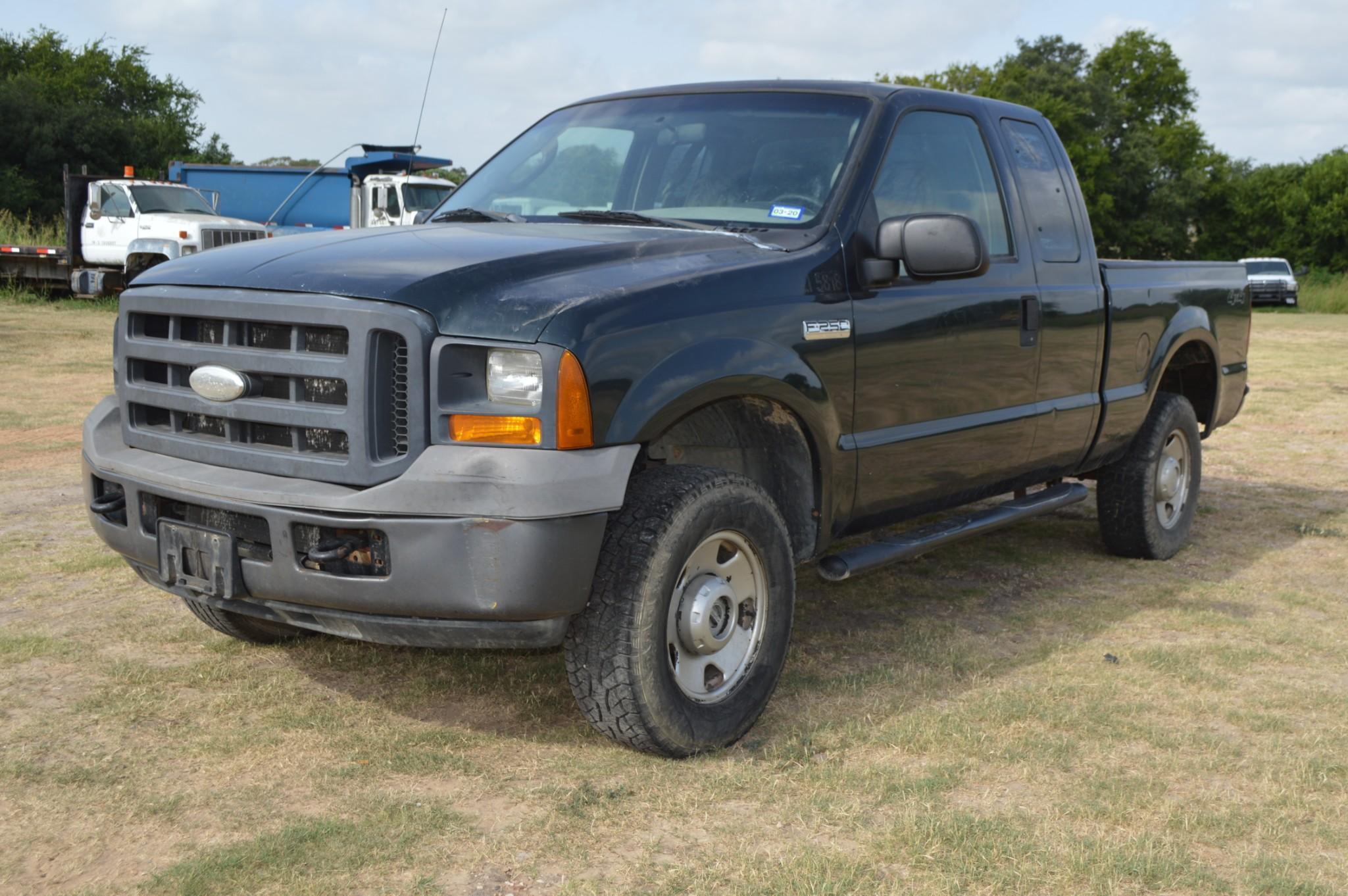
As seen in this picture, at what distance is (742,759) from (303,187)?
2246cm

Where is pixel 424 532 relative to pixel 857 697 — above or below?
above

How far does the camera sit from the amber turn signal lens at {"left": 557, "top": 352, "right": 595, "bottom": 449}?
3.19 meters

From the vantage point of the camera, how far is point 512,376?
324 cm

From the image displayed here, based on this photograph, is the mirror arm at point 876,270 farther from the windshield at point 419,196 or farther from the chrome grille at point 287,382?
the windshield at point 419,196

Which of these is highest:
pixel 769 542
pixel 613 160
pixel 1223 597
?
pixel 613 160

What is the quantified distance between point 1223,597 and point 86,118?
143 feet

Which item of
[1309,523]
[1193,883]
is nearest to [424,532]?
[1193,883]

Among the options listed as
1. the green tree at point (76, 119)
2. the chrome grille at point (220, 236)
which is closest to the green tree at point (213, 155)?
the green tree at point (76, 119)

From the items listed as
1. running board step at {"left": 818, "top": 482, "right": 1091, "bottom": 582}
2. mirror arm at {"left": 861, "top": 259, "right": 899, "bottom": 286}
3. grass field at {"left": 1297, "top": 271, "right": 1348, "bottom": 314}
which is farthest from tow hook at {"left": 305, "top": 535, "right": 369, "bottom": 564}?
grass field at {"left": 1297, "top": 271, "right": 1348, "bottom": 314}

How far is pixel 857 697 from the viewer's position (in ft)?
13.7

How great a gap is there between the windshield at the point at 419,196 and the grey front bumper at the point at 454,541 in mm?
18513

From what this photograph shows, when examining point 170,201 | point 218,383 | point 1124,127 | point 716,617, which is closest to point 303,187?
point 170,201

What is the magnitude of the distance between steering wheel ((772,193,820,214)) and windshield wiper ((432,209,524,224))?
3.05 ft

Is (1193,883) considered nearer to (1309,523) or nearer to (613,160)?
(613,160)
